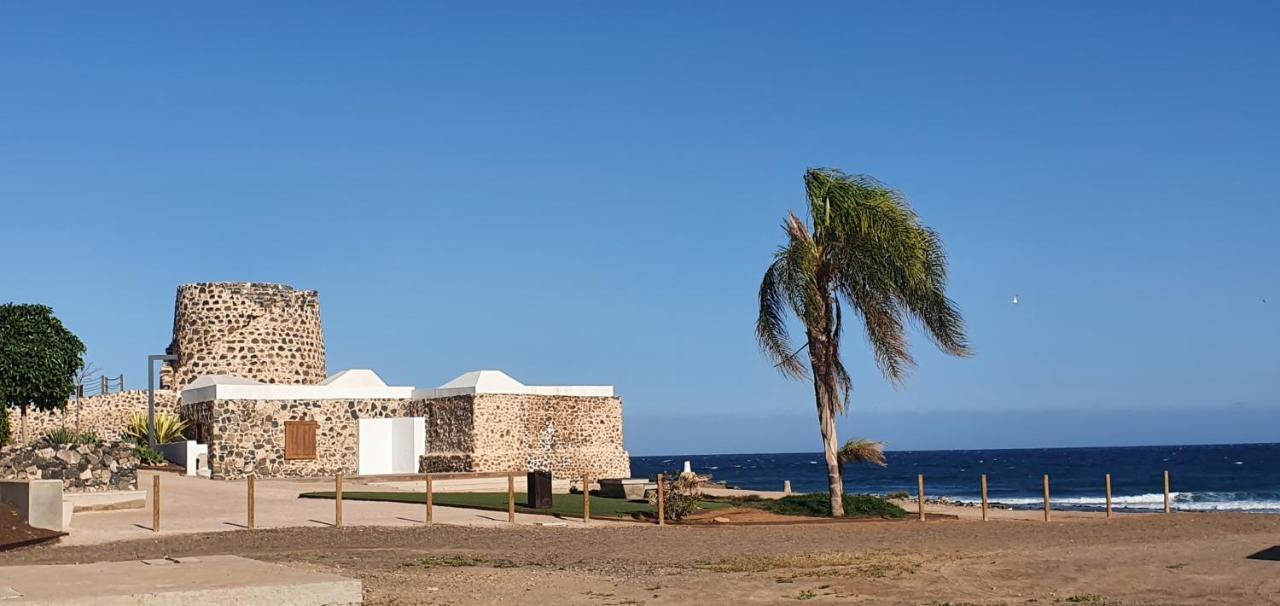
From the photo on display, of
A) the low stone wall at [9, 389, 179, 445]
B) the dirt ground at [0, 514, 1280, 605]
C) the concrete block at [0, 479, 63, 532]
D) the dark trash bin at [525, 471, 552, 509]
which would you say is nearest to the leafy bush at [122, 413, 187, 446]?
the low stone wall at [9, 389, 179, 445]

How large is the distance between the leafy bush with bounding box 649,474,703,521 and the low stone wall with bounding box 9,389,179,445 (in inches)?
632

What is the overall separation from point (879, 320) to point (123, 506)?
42.3ft

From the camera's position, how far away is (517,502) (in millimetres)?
24484

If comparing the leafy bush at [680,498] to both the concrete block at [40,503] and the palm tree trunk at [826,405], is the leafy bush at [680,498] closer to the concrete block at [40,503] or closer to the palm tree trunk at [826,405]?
the palm tree trunk at [826,405]

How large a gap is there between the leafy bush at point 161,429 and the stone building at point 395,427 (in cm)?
42

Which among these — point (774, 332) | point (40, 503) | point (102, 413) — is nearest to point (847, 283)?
point (774, 332)

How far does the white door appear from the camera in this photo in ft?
105

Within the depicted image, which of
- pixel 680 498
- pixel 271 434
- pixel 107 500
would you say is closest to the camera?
pixel 107 500

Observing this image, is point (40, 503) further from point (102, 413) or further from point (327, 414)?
point (102, 413)

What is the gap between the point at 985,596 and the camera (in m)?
12.7

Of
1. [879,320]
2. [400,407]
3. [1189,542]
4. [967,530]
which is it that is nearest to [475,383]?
[400,407]

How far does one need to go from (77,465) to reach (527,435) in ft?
39.1

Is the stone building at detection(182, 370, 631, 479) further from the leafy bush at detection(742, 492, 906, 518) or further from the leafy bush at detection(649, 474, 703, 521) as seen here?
the leafy bush at detection(742, 492, 906, 518)

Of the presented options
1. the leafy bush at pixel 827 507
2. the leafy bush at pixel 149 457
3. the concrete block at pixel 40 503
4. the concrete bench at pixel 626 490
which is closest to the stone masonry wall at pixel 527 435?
the concrete bench at pixel 626 490
